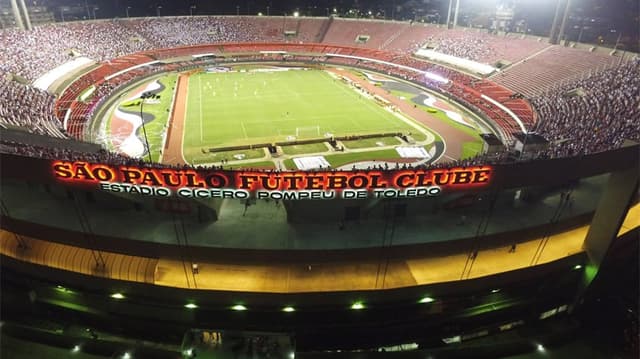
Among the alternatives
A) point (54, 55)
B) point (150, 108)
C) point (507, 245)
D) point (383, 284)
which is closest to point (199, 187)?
point (383, 284)

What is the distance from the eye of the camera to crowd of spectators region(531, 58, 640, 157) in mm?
29984

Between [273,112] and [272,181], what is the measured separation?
1371 inches

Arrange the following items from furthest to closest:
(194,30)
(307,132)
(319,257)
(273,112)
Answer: (194,30), (273,112), (307,132), (319,257)

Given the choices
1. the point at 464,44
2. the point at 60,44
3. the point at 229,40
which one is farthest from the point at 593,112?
the point at 60,44

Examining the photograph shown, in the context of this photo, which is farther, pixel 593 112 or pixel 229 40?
pixel 229 40

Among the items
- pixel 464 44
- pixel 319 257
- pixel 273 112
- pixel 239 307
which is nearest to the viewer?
pixel 239 307

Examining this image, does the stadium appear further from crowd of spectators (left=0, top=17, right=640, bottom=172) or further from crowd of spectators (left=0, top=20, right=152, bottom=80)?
crowd of spectators (left=0, top=20, right=152, bottom=80)

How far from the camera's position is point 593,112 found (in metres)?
36.7

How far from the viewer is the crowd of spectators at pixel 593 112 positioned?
29984 millimetres

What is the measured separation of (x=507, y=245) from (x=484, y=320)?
13.7 ft

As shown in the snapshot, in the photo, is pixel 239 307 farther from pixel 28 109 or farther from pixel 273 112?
pixel 273 112

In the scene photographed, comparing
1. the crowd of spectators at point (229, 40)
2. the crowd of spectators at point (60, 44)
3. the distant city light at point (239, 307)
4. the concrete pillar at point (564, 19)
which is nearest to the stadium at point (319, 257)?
the distant city light at point (239, 307)

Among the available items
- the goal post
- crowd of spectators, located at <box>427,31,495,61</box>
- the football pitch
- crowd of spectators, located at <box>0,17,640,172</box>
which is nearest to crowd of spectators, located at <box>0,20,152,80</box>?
crowd of spectators, located at <box>0,17,640,172</box>

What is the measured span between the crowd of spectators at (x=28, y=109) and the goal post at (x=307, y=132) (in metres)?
23.0
